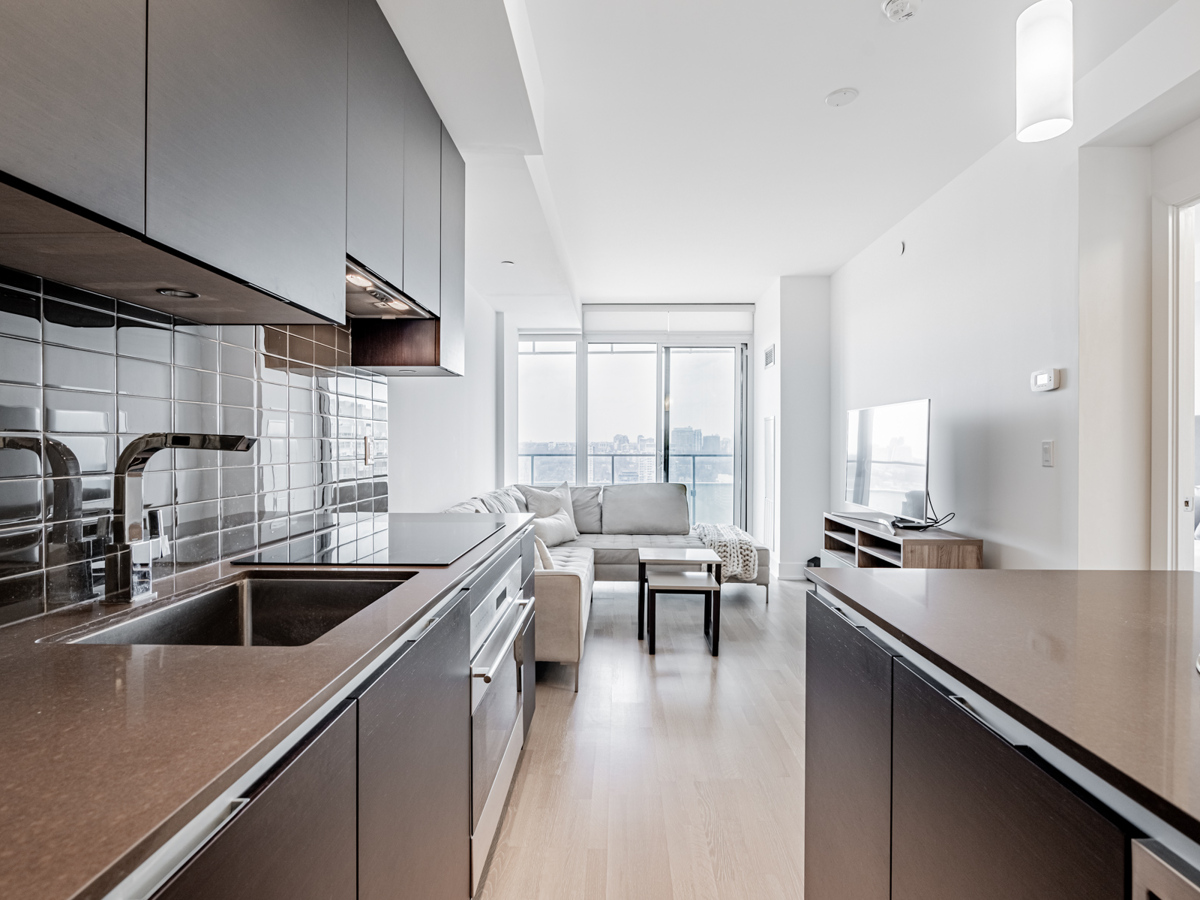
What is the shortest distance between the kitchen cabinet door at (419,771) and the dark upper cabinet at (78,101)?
2.27 feet

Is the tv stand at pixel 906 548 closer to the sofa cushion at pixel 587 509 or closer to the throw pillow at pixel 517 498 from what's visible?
the sofa cushion at pixel 587 509

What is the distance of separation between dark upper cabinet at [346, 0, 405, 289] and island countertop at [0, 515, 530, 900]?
2.90 ft

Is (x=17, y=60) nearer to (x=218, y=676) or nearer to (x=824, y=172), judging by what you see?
(x=218, y=676)

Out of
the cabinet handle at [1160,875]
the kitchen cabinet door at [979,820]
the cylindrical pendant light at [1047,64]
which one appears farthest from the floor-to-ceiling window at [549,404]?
the cabinet handle at [1160,875]

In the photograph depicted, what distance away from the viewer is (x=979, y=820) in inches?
27.7

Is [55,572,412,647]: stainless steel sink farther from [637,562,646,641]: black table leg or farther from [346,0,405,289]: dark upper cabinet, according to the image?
[637,562,646,641]: black table leg

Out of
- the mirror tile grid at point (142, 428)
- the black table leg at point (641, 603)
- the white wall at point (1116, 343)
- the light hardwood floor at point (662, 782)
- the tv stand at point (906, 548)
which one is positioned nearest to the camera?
the mirror tile grid at point (142, 428)

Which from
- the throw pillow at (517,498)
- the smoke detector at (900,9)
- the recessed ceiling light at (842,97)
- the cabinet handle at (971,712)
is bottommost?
the throw pillow at (517,498)

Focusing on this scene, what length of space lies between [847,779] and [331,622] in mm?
1081

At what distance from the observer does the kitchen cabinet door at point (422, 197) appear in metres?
1.70

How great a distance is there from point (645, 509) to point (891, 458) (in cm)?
243

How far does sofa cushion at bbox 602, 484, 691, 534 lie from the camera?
18.3ft

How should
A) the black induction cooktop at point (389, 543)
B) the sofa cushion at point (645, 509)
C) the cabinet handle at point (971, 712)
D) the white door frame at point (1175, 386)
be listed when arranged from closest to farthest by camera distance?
the cabinet handle at point (971, 712) → the black induction cooktop at point (389, 543) → the white door frame at point (1175, 386) → the sofa cushion at point (645, 509)

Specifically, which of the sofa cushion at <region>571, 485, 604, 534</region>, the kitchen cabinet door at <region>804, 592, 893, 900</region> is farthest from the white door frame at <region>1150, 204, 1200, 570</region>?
the sofa cushion at <region>571, 485, 604, 534</region>
